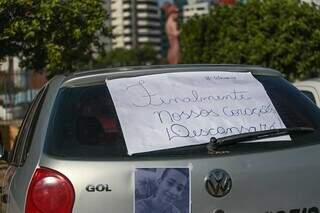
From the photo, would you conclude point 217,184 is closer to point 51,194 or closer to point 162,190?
point 162,190

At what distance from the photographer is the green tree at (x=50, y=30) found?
12.1 metres

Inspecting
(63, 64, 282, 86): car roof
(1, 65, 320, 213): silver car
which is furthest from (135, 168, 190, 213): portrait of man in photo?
(63, 64, 282, 86): car roof

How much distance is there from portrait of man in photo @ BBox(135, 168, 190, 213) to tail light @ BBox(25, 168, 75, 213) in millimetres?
316

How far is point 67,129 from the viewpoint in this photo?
138 inches

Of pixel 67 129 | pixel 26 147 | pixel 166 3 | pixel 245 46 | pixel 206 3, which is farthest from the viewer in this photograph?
pixel 166 3

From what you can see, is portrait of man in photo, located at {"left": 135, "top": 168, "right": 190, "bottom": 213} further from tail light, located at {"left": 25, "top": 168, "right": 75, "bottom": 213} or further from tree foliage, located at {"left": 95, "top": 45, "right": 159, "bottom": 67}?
tree foliage, located at {"left": 95, "top": 45, "right": 159, "bottom": 67}

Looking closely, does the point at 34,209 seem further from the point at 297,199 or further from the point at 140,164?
the point at 297,199

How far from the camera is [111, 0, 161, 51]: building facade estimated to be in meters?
27.7

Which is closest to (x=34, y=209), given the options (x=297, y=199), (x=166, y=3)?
(x=297, y=199)

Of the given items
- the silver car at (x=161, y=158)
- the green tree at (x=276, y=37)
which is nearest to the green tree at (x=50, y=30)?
the green tree at (x=276, y=37)

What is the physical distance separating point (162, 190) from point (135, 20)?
32.7 m

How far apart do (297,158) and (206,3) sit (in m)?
27.6

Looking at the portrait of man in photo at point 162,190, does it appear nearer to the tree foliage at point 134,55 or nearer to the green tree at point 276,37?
the green tree at point 276,37

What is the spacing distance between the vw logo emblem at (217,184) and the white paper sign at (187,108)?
23 centimetres
